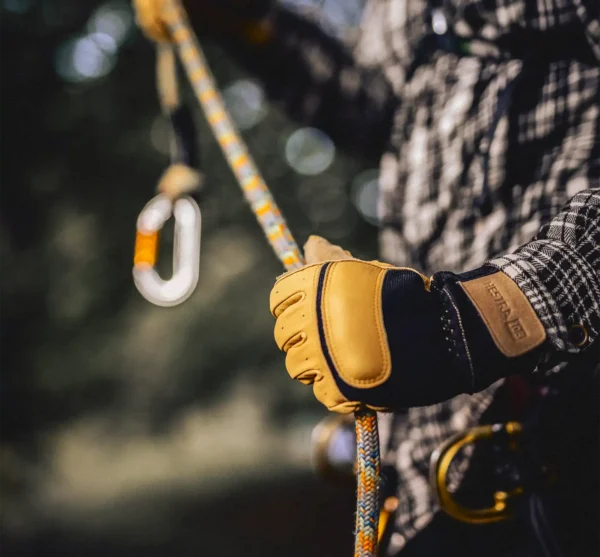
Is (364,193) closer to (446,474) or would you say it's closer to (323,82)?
(323,82)

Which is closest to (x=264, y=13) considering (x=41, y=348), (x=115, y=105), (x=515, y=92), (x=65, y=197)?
(x=515, y=92)

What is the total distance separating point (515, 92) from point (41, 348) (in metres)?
4.42

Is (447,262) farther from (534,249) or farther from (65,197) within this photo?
(65,197)

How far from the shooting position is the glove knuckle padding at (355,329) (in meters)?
0.56

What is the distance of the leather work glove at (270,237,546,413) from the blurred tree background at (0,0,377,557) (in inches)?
115

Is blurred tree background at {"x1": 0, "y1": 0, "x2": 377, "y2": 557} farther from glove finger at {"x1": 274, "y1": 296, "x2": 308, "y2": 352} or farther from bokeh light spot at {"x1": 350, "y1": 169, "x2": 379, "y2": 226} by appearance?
glove finger at {"x1": 274, "y1": 296, "x2": 308, "y2": 352}

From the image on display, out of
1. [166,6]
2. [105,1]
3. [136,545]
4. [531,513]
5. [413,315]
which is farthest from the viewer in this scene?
[105,1]

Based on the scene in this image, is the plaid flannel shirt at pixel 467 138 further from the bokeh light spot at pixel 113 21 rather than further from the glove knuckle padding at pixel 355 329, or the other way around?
the bokeh light spot at pixel 113 21

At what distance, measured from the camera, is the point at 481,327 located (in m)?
0.59

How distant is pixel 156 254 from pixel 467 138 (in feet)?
1.59

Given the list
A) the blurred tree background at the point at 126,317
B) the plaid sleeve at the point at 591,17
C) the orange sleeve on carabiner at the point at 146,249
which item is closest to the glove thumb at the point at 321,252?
the orange sleeve on carabiner at the point at 146,249

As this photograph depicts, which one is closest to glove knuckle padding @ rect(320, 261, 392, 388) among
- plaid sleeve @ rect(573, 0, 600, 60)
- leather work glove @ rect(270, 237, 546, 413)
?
leather work glove @ rect(270, 237, 546, 413)

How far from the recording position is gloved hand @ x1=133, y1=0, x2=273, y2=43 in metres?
1.00

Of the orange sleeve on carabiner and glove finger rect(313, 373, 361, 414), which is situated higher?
the orange sleeve on carabiner
